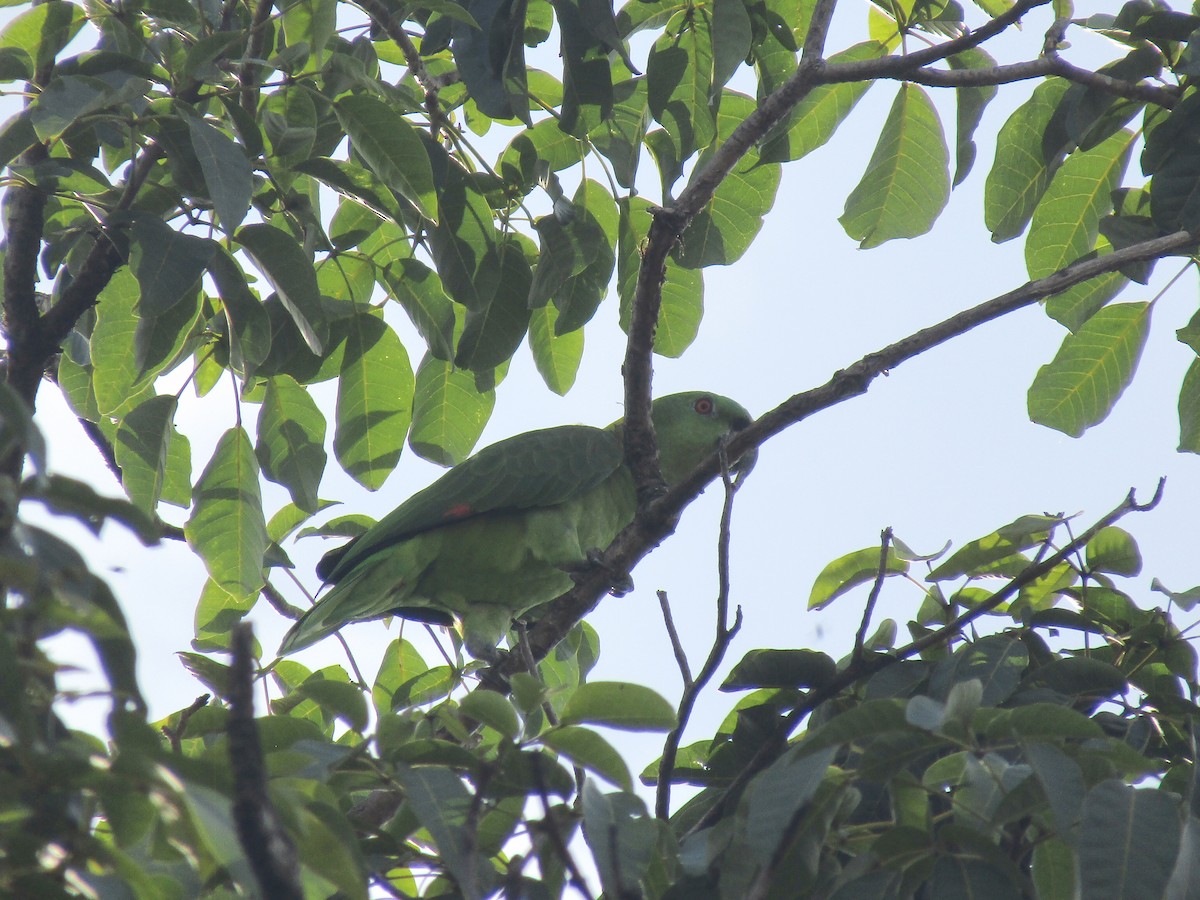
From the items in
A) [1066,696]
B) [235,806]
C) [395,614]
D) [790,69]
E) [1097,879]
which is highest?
[790,69]

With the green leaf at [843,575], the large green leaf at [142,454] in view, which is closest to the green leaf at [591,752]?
the green leaf at [843,575]

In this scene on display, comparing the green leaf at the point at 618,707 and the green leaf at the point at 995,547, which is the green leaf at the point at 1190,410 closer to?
the green leaf at the point at 995,547

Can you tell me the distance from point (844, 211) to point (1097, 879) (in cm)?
246

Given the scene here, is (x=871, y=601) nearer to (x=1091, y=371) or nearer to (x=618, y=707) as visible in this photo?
(x=618, y=707)

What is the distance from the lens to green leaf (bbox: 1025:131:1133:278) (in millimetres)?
3383

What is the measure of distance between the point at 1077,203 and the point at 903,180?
1.73 ft

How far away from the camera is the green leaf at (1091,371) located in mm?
3398

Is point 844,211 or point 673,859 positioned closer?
point 673,859

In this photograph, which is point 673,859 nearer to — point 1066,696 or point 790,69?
point 1066,696

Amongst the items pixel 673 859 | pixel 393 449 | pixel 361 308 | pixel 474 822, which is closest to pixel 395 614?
pixel 393 449

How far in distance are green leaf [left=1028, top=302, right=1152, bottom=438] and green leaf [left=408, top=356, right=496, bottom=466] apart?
1.77 metres

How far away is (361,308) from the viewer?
11.1 feet

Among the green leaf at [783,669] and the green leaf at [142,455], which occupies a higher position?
the green leaf at [142,455]

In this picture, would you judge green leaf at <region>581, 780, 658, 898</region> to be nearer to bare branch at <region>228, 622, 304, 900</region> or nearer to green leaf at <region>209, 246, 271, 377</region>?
bare branch at <region>228, 622, 304, 900</region>
